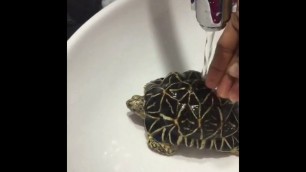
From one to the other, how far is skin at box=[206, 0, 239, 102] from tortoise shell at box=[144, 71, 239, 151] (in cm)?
4

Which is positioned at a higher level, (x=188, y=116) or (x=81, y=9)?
(x=81, y=9)

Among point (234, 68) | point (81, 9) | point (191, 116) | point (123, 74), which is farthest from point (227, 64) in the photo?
point (81, 9)

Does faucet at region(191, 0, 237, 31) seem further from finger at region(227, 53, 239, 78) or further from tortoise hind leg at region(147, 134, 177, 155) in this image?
tortoise hind leg at region(147, 134, 177, 155)

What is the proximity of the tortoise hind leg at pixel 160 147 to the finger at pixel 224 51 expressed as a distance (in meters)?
0.15

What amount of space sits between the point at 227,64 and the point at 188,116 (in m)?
0.13

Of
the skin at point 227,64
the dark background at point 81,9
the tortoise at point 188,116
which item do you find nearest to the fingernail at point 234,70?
the skin at point 227,64

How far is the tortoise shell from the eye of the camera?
2.03ft

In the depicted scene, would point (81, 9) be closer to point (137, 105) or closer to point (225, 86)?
point (137, 105)

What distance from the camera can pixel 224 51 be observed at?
511 millimetres

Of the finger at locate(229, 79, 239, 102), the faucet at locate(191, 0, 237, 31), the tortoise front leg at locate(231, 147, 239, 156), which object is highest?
the faucet at locate(191, 0, 237, 31)

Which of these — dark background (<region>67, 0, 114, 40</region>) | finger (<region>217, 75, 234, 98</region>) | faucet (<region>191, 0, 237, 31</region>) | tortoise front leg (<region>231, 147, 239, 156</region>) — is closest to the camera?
faucet (<region>191, 0, 237, 31</region>)

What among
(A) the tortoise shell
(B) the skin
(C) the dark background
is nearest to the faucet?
(B) the skin
